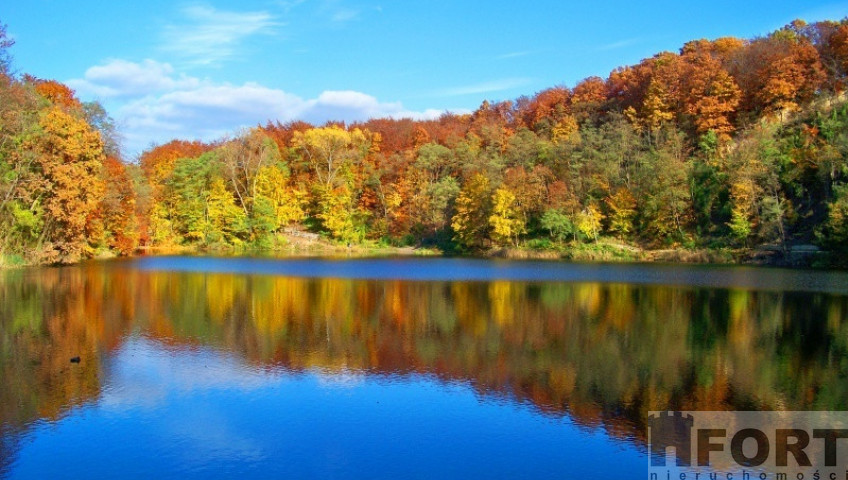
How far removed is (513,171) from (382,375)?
41.4 meters

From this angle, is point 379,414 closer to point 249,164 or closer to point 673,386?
point 673,386

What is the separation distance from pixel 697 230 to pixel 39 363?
138 feet

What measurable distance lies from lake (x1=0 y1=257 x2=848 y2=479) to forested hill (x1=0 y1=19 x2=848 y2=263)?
508 inches

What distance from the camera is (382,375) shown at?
1243 centimetres

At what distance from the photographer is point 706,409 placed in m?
10.3

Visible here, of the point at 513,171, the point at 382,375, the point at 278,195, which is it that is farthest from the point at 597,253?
the point at 382,375

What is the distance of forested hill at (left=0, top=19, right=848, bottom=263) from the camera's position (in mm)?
35062

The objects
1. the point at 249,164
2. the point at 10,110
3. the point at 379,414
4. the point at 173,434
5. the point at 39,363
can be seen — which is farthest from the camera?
the point at 249,164

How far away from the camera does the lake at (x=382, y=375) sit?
27.3 ft

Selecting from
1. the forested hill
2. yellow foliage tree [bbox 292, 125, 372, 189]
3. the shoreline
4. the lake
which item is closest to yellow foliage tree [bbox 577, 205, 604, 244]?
the forested hill

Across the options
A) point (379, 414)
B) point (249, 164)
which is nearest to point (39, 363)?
point (379, 414)

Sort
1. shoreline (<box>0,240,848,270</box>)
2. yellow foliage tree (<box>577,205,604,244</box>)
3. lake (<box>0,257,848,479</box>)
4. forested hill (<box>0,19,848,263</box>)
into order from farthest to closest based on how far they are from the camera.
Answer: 1. yellow foliage tree (<box>577,205,604,244</box>)
2. shoreline (<box>0,240,848,270</box>)
3. forested hill (<box>0,19,848,263</box>)
4. lake (<box>0,257,848,479</box>)

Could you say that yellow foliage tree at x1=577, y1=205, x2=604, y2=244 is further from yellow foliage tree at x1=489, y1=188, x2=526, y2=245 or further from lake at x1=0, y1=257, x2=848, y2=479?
lake at x1=0, y1=257, x2=848, y2=479

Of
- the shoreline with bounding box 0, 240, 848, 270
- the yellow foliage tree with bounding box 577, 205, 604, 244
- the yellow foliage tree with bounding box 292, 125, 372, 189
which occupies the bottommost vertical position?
the shoreline with bounding box 0, 240, 848, 270
